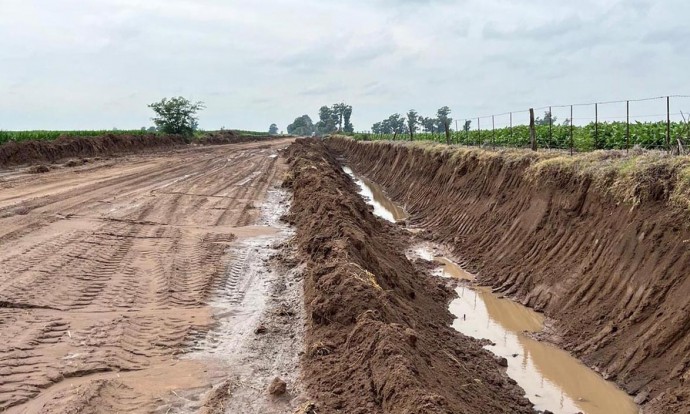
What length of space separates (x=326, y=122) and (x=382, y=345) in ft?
498

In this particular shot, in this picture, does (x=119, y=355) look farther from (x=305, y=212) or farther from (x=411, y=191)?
(x=411, y=191)

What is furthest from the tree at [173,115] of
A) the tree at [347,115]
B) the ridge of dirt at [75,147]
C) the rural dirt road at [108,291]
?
the tree at [347,115]

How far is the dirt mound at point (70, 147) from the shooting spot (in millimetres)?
26609

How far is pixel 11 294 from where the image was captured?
25.5 feet

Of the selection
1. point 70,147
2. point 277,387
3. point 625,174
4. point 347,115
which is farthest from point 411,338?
point 347,115

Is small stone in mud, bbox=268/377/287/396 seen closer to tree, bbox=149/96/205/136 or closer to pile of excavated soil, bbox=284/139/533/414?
pile of excavated soil, bbox=284/139/533/414

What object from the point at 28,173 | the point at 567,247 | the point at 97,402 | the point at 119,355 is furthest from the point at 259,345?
the point at 28,173

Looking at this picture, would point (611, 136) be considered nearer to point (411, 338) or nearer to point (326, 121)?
point (411, 338)

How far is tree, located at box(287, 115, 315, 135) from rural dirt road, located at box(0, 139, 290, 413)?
150m

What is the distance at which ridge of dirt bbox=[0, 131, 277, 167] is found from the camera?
26672 mm

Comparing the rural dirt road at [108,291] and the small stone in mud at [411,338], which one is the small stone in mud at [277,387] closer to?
the rural dirt road at [108,291]

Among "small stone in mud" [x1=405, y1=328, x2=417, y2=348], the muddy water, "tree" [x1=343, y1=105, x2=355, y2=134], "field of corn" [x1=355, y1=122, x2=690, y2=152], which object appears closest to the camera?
"small stone in mud" [x1=405, y1=328, x2=417, y2=348]

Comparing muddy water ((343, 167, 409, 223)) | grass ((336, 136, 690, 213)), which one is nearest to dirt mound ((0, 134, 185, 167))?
muddy water ((343, 167, 409, 223))

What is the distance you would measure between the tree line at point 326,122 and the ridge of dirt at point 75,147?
83605 mm
